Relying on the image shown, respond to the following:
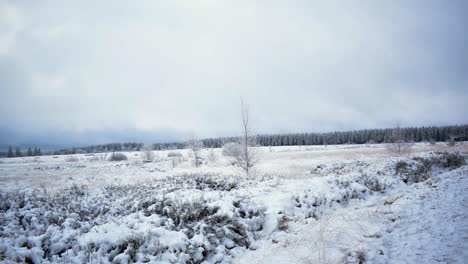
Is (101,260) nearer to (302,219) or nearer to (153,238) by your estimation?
(153,238)

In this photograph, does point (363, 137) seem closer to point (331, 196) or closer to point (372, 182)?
point (372, 182)

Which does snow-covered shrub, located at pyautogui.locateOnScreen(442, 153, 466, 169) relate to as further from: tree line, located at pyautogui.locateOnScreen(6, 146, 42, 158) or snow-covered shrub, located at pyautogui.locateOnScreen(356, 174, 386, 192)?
tree line, located at pyautogui.locateOnScreen(6, 146, 42, 158)

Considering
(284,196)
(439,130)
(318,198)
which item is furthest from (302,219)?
(439,130)

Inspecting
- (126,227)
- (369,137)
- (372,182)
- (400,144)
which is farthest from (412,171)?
(369,137)

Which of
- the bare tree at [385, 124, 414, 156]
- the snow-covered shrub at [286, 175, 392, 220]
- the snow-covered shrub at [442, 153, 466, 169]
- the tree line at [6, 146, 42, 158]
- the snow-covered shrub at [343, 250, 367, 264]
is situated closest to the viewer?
the snow-covered shrub at [343, 250, 367, 264]

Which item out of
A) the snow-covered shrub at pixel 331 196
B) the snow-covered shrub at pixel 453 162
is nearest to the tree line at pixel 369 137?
the snow-covered shrub at pixel 453 162

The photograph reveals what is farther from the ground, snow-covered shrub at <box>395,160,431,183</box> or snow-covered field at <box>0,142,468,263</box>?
snow-covered field at <box>0,142,468,263</box>

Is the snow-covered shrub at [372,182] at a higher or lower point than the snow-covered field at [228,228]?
lower

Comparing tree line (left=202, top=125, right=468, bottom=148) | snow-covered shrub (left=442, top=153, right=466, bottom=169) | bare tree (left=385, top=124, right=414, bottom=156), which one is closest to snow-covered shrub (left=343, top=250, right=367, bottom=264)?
snow-covered shrub (left=442, top=153, right=466, bottom=169)

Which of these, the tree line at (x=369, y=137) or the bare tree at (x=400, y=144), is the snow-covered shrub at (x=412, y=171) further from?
the tree line at (x=369, y=137)

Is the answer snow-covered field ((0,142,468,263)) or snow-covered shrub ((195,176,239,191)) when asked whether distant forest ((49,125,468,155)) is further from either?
snow-covered field ((0,142,468,263))

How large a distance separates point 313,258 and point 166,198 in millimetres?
5376

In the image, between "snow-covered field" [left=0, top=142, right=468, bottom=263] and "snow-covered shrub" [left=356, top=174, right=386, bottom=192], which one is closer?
"snow-covered field" [left=0, top=142, right=468, bottom=263]

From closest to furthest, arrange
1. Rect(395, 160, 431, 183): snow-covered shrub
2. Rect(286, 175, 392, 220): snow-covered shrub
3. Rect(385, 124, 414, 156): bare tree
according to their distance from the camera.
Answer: Rect(286, 175, 392, 220): snow-covered shrub
Rect(395, 160, 431, 183): snow-covered shrub
Rect(385, 124, 414, 156): bare tree
